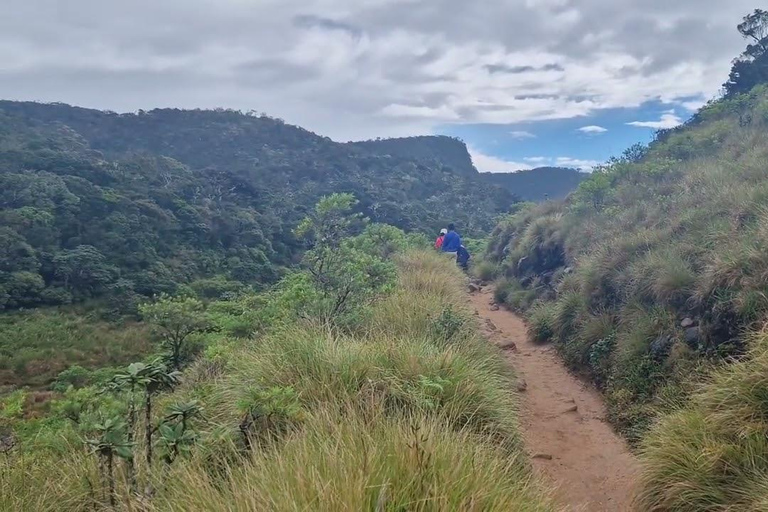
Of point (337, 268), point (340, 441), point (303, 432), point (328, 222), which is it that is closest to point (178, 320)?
point (328, 222)

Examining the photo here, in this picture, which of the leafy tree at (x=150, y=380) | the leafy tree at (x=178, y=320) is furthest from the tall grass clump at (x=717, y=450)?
the leafy tree at (x=178, y=320)

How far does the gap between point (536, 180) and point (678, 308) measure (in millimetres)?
84360

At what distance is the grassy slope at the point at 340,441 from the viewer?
2855 millimetres

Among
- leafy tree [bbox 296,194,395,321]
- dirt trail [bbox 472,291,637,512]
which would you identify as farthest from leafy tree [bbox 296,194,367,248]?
dirt trail [bbox 472,291,637,512]

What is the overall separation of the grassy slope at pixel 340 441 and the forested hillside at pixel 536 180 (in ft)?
268

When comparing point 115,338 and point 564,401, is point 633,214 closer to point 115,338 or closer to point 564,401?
point 564,401

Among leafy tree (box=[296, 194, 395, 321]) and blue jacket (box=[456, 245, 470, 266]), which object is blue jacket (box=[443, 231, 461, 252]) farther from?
leafy tree (box=[296, 194, 395, 321])

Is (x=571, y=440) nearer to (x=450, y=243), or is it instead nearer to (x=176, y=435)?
(x=176, y=435)

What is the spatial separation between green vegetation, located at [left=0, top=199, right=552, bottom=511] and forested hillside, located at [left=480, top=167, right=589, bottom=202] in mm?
81072

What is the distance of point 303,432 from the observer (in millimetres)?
3793

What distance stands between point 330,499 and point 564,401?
19.0 feet

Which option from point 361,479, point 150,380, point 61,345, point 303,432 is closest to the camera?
point 361,479

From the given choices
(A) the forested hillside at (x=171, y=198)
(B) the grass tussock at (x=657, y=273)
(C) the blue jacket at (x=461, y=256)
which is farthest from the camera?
(A) the forested hillside at (x=171, y=198)

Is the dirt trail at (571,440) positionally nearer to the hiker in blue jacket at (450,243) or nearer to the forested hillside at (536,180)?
the hiker in blue jacket at (450,243)
